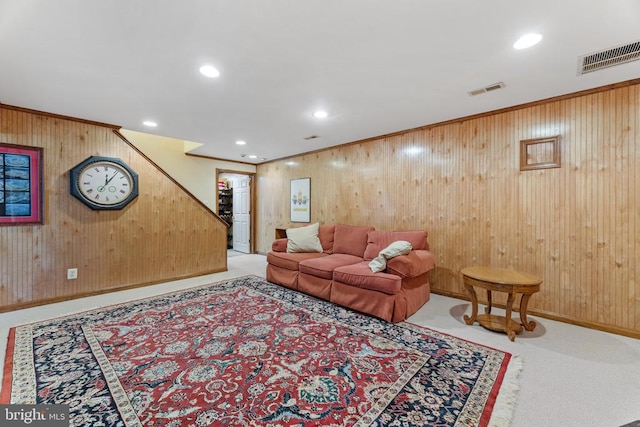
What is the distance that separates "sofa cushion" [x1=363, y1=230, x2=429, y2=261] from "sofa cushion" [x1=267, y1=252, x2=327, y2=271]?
748 millimetres

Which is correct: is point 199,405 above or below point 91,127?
below

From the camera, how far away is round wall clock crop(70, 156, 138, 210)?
11.3 ft

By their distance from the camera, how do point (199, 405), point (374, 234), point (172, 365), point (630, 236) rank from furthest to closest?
point (374, 234) < point (630, 236) < point (172, 365) < point (199, 405)

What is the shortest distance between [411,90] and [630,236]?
8.01ft

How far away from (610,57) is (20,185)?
5876 millimetres

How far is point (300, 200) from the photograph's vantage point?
555 centimetres

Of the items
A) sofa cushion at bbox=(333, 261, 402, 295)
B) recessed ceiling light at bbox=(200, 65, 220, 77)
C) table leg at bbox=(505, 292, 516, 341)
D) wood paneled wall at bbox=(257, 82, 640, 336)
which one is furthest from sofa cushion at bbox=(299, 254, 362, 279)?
recessed ceiling light at bbox=(200, 65, 220, 77)

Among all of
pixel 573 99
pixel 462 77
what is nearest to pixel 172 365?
pixel 462 77

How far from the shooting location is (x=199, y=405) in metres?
1.54

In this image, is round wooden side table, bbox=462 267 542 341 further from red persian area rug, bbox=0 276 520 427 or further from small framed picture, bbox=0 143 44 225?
small framed picture, bbox=0 143 44 225

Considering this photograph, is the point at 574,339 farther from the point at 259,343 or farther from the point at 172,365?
the point at 172,365

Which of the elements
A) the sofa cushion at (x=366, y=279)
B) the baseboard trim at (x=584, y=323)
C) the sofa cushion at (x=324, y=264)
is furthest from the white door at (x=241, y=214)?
the baseboard trim at (x=584, y=323)

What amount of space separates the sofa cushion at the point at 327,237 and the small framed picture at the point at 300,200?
3.43 feet

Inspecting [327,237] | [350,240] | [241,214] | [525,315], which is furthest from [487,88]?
[241,214]
